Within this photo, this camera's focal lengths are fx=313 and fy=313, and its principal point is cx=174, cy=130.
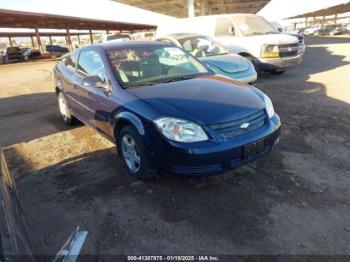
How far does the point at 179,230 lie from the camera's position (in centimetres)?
295

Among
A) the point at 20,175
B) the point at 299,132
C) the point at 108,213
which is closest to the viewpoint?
the point at 108,213

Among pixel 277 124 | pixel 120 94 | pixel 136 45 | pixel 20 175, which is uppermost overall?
pixel 136 45

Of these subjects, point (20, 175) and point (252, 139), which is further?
point (20, 175)

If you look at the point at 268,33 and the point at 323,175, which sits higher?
the point at 268,33

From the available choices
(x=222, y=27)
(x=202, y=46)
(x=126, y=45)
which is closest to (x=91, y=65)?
(x=126, y=45)

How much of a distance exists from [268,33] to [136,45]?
273 inches

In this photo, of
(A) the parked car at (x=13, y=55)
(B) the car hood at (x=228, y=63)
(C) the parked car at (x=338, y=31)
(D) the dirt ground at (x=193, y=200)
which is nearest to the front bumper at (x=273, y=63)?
(B) the car hood at (x=228, y=63)

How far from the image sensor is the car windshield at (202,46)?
8.38 m

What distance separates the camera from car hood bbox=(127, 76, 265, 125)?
3301 millimetres

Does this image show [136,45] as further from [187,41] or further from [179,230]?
[187,41]

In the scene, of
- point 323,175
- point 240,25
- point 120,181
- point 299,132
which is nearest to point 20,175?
point 120,181

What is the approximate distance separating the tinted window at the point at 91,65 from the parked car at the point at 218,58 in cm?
272

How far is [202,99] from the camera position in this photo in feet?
11.8

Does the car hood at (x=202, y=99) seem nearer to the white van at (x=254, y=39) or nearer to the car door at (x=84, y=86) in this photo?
the car door at (x=84, y=86)
